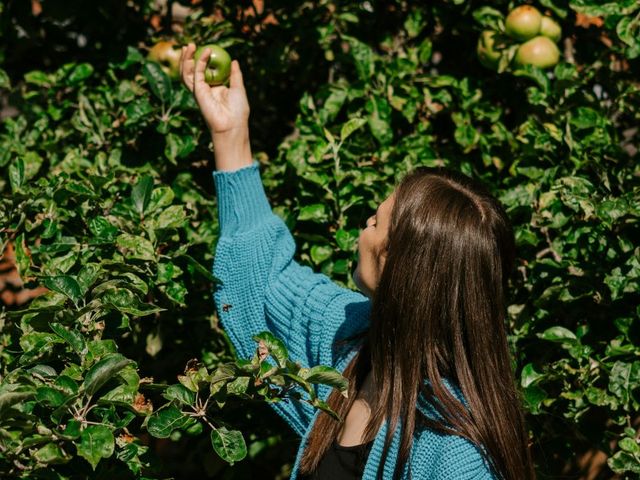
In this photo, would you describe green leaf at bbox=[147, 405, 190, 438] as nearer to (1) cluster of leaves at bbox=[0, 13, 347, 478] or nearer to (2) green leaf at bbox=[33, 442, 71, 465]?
(1) cluster of leaves at bbox=[0, 13, 347, 478]


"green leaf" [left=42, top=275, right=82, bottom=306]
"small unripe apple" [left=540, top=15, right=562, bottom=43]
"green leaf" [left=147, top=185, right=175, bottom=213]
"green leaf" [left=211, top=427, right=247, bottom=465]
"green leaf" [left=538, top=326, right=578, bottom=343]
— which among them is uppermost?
"small unripe apple" [left=540, top=15, right=562, bottom=43]

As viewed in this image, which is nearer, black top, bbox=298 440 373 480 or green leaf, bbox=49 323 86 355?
green leaf, bbox=49 323 86 355

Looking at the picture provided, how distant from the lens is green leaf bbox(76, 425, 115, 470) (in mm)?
1275

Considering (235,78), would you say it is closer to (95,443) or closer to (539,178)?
(539,178)

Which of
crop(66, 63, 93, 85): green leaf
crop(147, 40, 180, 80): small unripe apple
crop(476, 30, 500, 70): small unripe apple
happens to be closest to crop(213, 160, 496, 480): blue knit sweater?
crop(147, 40, 180, 80): small unripe apple

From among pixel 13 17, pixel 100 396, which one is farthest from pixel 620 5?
pixel 13 17

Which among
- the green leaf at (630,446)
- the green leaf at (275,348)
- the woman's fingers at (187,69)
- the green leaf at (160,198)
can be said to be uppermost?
the woman's fingers at (187,69)

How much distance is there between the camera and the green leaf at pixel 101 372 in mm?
1329

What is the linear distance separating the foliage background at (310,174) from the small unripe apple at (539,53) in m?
0.06

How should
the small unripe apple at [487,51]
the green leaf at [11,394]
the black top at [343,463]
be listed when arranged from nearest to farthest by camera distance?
1. the green leaf at [11,394]
2. the black top at [343,463]
3. the small unripe apple at [487,51]

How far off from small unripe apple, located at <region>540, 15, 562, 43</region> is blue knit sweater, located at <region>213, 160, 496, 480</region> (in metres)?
0.97

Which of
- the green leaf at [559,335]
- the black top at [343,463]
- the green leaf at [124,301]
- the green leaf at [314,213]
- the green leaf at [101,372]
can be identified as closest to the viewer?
the green leaf at [101,372]

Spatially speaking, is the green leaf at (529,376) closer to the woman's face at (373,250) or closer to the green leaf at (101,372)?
the woman's face at (373,250)

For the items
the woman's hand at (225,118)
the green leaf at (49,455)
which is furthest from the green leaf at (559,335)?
the green leaf at (49,455)
